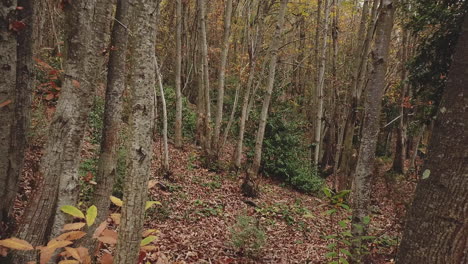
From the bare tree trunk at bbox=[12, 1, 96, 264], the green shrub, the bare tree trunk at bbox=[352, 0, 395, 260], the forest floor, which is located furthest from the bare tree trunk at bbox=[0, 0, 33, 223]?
the bare tree trunk at bbox=[352, 0, 395, 260]

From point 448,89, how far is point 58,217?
3.34 m

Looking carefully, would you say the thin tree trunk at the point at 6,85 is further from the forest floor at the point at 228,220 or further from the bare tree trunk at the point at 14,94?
the forest floor at the point at 228,220

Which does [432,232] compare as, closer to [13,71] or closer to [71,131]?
[71,131]

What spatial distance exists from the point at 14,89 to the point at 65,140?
23.6 inches

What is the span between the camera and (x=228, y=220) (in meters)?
7.07

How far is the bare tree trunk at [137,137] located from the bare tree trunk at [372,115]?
3.11 meters

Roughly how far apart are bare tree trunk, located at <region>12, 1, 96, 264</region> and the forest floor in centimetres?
87

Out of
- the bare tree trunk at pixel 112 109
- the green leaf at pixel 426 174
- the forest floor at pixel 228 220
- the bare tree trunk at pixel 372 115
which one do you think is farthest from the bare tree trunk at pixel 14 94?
the bare tree trunk at pixel 372 115

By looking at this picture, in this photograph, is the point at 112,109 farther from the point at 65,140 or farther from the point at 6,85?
the point at 6,85

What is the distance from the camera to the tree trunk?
2.21m

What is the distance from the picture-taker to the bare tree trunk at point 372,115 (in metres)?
4.01

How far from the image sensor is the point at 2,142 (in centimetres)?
254

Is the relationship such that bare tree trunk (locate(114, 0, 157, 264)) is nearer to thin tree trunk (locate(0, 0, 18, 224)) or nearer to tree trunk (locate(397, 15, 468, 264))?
thin tree trunk (locate(0, 0, 18, 224))

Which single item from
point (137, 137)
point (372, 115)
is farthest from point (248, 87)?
point (137, 137)
